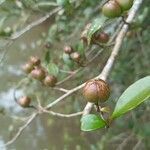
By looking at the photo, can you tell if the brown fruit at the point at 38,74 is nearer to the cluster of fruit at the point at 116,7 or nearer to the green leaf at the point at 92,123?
the cluster of fruit at the point at 116,7

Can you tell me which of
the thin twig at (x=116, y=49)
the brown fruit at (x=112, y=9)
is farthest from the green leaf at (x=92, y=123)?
the brown fruit at (x=112, y=9)

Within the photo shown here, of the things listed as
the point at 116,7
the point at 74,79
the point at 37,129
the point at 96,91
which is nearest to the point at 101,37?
the point at 116,7

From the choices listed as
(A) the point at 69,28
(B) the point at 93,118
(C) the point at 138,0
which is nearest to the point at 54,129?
(A) the point at 69,28

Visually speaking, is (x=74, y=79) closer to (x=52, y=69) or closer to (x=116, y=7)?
(x=52, y=69)

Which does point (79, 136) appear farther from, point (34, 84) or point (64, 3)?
point (64, 3)

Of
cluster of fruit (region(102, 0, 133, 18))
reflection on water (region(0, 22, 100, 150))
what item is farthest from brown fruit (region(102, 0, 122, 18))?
reflection on water (region(0, 22, 100, 150))

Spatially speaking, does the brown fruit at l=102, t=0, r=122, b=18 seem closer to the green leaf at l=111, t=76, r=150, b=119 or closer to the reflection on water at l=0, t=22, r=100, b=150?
the green leaf at l=111, t=76, r=150, b=119
